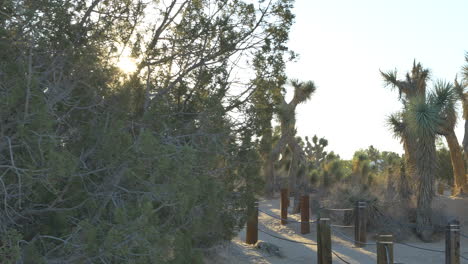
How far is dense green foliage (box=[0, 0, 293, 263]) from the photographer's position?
618 cm

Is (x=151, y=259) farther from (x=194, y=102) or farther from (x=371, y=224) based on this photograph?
(x=371, y=224)

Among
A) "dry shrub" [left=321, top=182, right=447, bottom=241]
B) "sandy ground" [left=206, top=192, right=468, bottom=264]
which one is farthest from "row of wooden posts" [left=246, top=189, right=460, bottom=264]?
"dry shrub" [left=321, top=182, right=447, bottom=241]

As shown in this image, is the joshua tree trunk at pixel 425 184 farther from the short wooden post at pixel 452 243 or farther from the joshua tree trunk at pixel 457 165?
the short wooden post at pixel 452 243

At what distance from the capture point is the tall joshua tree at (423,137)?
1711 centimetres

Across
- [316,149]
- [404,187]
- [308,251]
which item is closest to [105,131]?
[308,251]

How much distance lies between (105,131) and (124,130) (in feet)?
3.35

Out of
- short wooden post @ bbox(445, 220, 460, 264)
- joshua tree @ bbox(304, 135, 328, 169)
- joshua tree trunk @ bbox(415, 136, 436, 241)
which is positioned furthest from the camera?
joshua tree @ bbox(304, 135, 328, 169)

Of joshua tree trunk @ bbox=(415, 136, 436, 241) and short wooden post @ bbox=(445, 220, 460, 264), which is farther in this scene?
joshua tree trunk @ bbox=(415, 136, 436, 241)

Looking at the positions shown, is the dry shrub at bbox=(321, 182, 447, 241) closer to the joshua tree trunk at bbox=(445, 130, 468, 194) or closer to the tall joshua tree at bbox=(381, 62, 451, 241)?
the tall joshua tree at bbox=(381, 62, 451, 241)

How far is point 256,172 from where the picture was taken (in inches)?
462

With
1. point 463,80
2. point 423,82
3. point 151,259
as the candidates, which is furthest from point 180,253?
point 463,80

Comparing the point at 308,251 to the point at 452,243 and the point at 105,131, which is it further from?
the point at 105,131

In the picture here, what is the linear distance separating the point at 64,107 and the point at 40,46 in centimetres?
75

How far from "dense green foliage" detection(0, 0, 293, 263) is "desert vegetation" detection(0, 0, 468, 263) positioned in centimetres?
2
